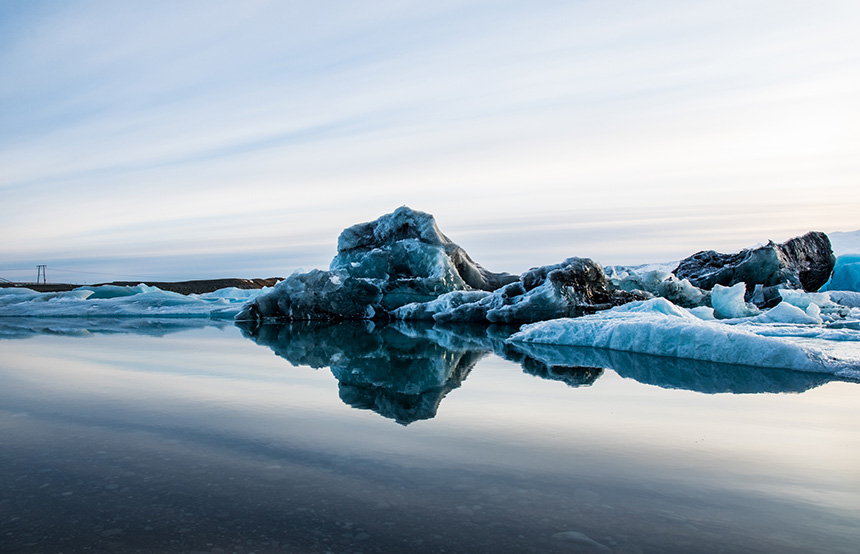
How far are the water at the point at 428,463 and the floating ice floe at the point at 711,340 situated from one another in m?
0.45

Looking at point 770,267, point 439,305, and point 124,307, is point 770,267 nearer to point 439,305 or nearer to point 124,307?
point 439,305

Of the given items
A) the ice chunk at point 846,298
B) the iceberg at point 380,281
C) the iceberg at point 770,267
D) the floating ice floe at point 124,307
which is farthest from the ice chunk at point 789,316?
the floating ice floe at point 124,307

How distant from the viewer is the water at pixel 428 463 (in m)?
1.55

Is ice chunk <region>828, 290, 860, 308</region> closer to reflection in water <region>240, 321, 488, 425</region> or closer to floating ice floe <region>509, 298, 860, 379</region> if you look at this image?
floating ice floe <region>509, 298, 860, 379</region>

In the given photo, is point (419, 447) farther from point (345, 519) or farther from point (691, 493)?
point (691, 493)

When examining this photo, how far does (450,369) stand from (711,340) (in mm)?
2387

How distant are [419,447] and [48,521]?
49.8 inches

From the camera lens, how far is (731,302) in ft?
32.9

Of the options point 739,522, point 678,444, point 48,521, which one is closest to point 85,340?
point 48,521

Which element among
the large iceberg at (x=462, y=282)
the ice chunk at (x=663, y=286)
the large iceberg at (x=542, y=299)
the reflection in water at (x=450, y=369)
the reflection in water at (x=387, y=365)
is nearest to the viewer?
the reflection in water at (x=387, y=365)

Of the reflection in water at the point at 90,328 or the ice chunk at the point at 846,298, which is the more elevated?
the ice chunk at the point at 846,298

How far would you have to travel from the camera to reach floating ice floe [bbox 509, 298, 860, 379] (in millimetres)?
4752

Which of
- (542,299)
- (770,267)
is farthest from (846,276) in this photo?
(542,299)

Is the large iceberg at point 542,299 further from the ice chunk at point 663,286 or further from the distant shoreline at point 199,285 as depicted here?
the distant shoreline at point 199,285
